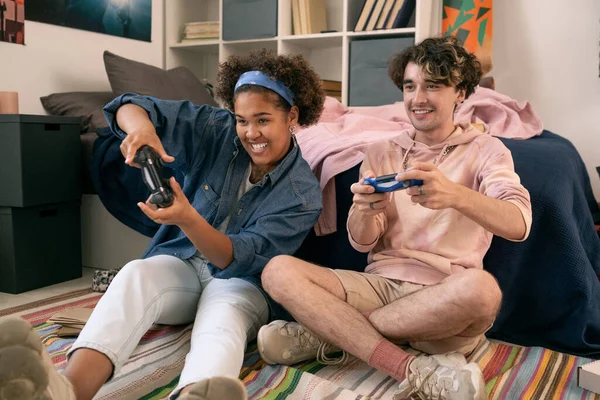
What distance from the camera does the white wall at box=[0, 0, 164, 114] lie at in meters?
2.49

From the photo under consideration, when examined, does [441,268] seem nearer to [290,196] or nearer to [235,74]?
[290,196]

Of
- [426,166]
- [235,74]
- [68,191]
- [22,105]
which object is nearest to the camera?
[426,166]

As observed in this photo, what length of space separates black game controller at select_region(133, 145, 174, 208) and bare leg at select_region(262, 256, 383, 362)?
310 millimetres

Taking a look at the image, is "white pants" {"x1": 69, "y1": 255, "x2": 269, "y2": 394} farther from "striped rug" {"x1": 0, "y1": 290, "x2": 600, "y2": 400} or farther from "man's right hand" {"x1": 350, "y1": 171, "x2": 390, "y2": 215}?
"man's right hand" {"x1": 350, "y1": 171, "x2": 390, "y2": 215}

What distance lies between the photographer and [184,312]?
139 cm

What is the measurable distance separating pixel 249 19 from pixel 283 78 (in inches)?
75.6

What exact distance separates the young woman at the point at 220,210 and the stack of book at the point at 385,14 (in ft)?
4.90

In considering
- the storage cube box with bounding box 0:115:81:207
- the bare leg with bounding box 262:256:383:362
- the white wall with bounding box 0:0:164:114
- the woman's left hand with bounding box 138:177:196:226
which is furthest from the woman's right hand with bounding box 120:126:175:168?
the white wall with bounding box 0:0:164:114

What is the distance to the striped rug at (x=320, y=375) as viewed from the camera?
3.88ft

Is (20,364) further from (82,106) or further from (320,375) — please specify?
(82,106)

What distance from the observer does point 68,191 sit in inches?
83.0

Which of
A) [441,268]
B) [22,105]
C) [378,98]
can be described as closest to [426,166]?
[441,268]

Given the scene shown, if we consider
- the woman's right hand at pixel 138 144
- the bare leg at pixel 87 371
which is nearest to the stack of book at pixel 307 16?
the woman's right hand at pixel 138 144

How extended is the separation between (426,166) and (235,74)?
24.3 inches
